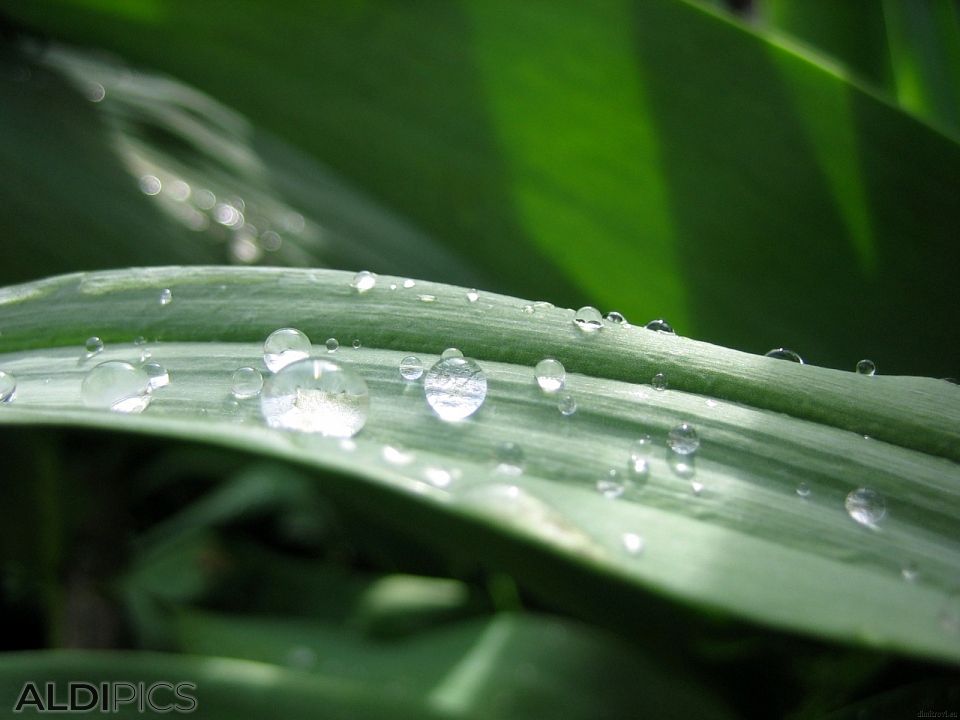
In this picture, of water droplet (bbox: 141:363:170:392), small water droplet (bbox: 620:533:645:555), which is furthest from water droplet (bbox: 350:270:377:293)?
small water droplet (bbox: 620:533:645:555)

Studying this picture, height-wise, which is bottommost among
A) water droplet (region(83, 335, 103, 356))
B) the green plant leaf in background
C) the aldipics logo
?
the aldipics logo

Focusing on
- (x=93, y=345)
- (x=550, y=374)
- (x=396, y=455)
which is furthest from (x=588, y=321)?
(x=93, y=345)

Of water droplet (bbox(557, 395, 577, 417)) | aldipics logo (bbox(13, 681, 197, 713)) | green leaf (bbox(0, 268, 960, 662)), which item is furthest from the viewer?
aldipics logo (bbox(13, 681, 197, 713))

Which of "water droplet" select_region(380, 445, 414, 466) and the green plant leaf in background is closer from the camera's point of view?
"water droplet" select_region(380, 445, 414, 466)

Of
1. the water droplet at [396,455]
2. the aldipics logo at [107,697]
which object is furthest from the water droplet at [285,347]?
the aldipics logo at [107,697]

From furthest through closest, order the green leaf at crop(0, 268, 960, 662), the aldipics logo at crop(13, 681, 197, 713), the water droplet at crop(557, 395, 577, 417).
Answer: the aldipics logo at crop(13, 681, 197, 713) < the water droplet at crop(557, 395, 577, 417) < the green leaf at crop(0, 268, 960, 662)

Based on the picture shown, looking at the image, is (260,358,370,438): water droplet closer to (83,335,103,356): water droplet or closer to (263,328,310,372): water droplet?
(263,328,310,372): water droplet

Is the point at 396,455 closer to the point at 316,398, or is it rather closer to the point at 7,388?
the point at 316,398
